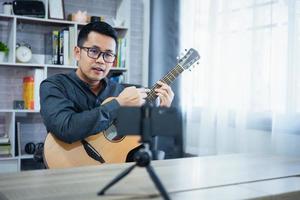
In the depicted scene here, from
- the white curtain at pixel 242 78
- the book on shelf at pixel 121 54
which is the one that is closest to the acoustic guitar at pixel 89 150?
the white curtain at pixel 242 78

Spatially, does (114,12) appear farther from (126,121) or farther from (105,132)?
(126,121)

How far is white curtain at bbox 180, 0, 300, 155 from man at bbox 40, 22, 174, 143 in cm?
49

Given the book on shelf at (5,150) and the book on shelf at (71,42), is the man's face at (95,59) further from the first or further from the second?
the book on shelf at (5,150)

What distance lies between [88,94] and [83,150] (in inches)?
14.0

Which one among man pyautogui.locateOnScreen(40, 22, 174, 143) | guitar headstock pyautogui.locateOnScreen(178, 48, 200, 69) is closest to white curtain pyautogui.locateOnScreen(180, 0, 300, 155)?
guitar headstock pyautogui.locateOnScreen(178, 48, 200, 69)

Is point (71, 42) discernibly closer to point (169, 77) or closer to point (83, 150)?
point (169, 77)

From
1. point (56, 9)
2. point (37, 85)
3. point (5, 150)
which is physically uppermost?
point (56, 9)

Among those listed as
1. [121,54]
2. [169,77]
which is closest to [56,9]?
[121,54]

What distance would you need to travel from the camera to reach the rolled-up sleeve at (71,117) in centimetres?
154

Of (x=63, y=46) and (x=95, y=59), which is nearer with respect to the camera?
(x=95, y=59)

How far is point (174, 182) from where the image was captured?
2.78 feet

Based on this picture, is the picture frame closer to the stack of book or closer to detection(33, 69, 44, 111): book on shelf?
the stack of book

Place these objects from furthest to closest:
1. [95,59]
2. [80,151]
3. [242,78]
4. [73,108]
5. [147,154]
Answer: [242,78] < [95,59] < [73,108] < [80,151] < [147,154]

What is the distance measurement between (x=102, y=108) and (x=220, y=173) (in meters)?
0.73
